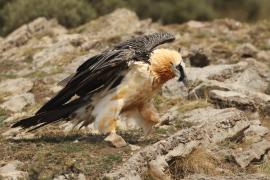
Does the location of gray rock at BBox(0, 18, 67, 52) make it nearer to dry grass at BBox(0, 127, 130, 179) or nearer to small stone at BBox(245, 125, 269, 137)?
dry grass at BBox(0, 127, 130, 179)

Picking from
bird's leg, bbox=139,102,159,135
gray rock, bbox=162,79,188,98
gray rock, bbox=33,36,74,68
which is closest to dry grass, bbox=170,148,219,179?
bird's leg, bbox=139,102,159,135

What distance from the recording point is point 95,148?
10500mm

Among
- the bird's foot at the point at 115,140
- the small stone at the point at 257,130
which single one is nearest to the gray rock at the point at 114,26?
the small stone at the point at 257,130

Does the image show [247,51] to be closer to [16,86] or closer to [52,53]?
[52,53]

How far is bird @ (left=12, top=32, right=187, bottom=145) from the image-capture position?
10.7 metres

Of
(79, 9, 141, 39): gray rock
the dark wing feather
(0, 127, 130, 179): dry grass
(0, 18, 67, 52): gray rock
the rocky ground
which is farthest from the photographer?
(79, 9, 141, 39): gray rock

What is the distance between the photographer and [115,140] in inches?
417

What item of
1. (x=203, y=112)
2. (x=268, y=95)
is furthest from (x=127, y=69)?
(x=268, y=95)

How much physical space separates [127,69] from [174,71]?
0.67 m

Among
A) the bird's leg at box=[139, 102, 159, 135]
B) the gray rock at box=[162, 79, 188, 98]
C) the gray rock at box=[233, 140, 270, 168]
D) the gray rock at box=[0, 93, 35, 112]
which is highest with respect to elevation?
the bird's leg at box=[139, 102, 159, 135]

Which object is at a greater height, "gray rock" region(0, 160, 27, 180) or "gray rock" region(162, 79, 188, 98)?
"gray rock" region(0, 160, 27, 180)

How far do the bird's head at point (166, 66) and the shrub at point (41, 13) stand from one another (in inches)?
632

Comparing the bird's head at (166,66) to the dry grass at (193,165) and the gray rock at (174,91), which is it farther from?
the gray rock at (174,91)

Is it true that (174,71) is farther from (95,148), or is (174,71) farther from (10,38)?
(10,38)
